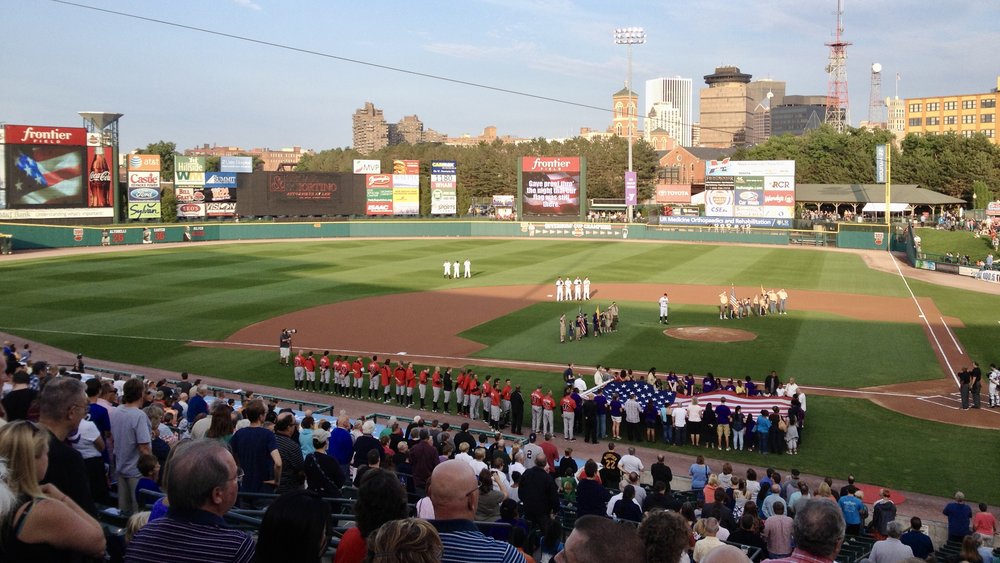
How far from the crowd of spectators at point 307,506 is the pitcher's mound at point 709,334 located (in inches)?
756

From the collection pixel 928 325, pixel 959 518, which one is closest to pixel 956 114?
pixel 928 325

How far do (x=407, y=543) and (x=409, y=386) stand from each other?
2039 centimetres

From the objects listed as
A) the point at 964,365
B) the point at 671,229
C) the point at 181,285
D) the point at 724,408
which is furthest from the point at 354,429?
the point at 671,229

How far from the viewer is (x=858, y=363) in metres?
27.9

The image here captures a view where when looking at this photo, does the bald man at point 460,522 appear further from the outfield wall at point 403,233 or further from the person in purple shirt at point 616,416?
the outfield wall at point 403,233

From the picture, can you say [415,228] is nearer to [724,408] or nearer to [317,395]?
[317,395]

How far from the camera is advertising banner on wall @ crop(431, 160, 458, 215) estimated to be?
87875mm

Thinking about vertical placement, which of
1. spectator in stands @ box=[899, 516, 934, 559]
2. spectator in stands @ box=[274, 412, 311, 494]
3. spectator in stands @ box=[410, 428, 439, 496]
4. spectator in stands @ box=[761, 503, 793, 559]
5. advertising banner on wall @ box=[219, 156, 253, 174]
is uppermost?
advertising banner on wall @ box=[219, 156, 253, 174]

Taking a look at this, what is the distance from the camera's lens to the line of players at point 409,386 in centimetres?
2198

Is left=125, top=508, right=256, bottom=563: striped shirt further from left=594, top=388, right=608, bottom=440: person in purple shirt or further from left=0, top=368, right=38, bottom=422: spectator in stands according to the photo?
left=594, top=388, right=608, bottom=440: person in purple shirt

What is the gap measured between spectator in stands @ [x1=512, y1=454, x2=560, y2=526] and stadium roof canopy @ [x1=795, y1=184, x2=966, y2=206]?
89.2 m

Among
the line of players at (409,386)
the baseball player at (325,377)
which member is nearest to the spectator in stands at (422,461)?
the line of players at (409,386)

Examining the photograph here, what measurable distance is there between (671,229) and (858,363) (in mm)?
52266

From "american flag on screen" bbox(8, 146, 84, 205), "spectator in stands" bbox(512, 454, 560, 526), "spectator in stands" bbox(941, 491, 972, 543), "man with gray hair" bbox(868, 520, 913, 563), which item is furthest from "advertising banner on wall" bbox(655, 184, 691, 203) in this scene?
"man with gray hair" bbox(868, 520, 913, 563)
